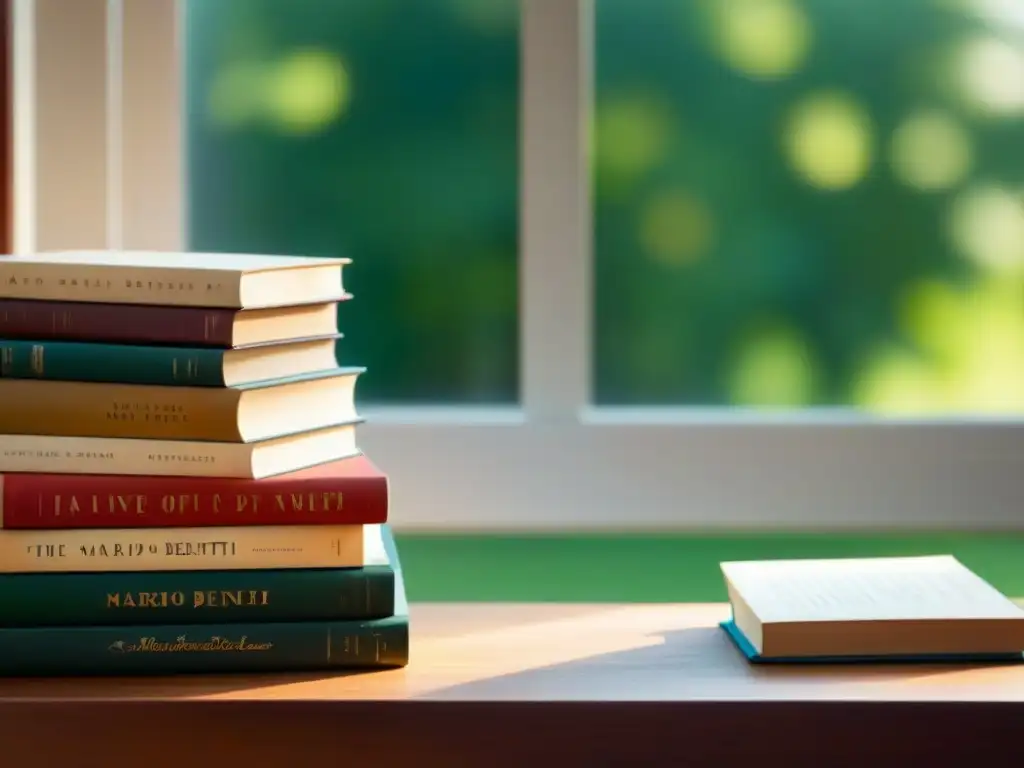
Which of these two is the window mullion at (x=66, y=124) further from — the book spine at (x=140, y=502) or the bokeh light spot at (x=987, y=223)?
the bokeh light spot at (x=987, y=223)

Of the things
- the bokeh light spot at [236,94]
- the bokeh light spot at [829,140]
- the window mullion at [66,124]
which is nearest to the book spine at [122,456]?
the window mullion at [66,124]

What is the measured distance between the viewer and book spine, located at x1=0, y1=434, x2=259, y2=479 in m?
1.04

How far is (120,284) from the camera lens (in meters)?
1.04

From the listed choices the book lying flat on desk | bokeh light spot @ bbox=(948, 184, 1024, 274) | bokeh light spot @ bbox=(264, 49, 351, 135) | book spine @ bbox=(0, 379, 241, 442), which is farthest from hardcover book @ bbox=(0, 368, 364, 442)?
A: bokeh light spot @ bbox=(948, 184, 1024, 274)

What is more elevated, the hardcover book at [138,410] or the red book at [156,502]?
the hardcover book at [138,410]

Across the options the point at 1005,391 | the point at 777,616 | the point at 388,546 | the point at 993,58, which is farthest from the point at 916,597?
the point at 993,58

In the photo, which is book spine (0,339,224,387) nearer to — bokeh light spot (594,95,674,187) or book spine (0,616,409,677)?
book spine (0,616,409,677)

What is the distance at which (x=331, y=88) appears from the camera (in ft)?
5.25

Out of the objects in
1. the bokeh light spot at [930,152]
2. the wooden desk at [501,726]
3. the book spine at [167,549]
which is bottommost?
the wooden desk at [501,726]

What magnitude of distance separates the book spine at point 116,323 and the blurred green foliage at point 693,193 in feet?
1.79

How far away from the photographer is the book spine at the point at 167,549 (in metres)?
1.03

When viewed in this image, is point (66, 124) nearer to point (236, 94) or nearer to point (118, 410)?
point (236, 94)

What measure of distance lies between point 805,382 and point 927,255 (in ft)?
0.62

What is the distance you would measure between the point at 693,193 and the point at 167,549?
0.78 meters
